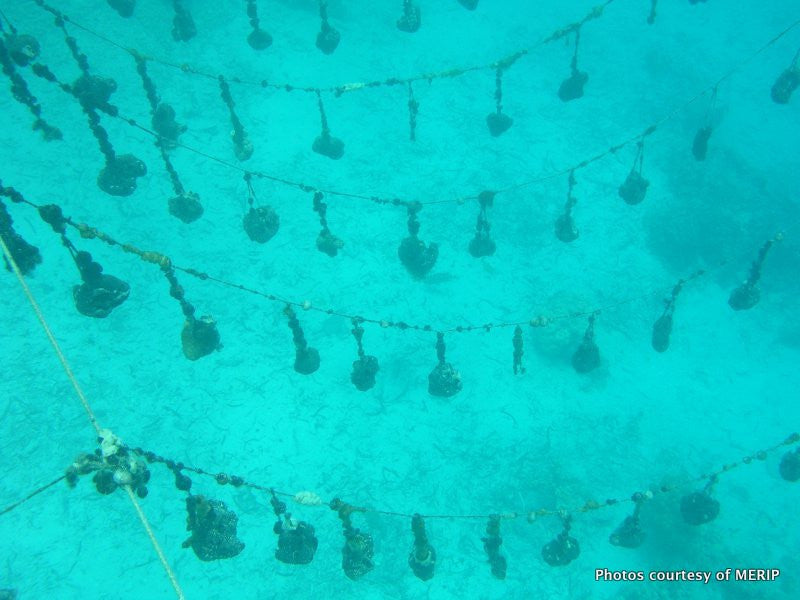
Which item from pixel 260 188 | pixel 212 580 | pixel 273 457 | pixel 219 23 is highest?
pixel 219 23

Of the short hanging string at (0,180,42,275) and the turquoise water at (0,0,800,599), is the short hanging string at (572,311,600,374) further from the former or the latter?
the short hanging string at (0,180,42,275)

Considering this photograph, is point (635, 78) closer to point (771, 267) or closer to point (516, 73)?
point (516, 73)

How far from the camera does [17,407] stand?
1024 cm

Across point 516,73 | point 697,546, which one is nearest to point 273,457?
point 697,546

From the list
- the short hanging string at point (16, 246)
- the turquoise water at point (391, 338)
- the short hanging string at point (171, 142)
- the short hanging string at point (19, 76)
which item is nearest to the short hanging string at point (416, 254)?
the turquoise water at point (391, 338)

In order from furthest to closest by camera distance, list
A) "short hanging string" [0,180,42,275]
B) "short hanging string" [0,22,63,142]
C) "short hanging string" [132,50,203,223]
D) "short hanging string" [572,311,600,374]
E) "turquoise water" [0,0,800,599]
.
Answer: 1. "turquoise water" [0,0,800,599]
2. "short hanging string" [572,311,600,374]
3. "short hanging string" [132,50,203,223]
4. "short hanging string" [0,22,63,142]
5. "short hanging string" [0,180,42,275]

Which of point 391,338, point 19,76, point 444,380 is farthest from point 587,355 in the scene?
point 19,76

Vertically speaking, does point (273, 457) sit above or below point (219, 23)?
below

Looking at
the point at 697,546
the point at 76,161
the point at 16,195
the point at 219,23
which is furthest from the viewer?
the point at 219,23

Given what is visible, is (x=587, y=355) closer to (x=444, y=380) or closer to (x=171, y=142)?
(x=444, y=380)

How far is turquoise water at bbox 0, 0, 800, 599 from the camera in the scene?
1019cm

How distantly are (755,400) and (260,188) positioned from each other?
13647 millimetres

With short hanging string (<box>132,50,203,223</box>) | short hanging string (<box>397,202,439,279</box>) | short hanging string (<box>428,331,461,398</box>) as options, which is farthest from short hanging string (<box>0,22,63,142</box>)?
short hanging string (<box>428,331,461,398</box>)

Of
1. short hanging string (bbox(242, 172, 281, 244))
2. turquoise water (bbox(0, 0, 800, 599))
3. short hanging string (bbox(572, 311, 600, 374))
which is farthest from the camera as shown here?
turquoise water (bbox(0, 0, 800, 599))
